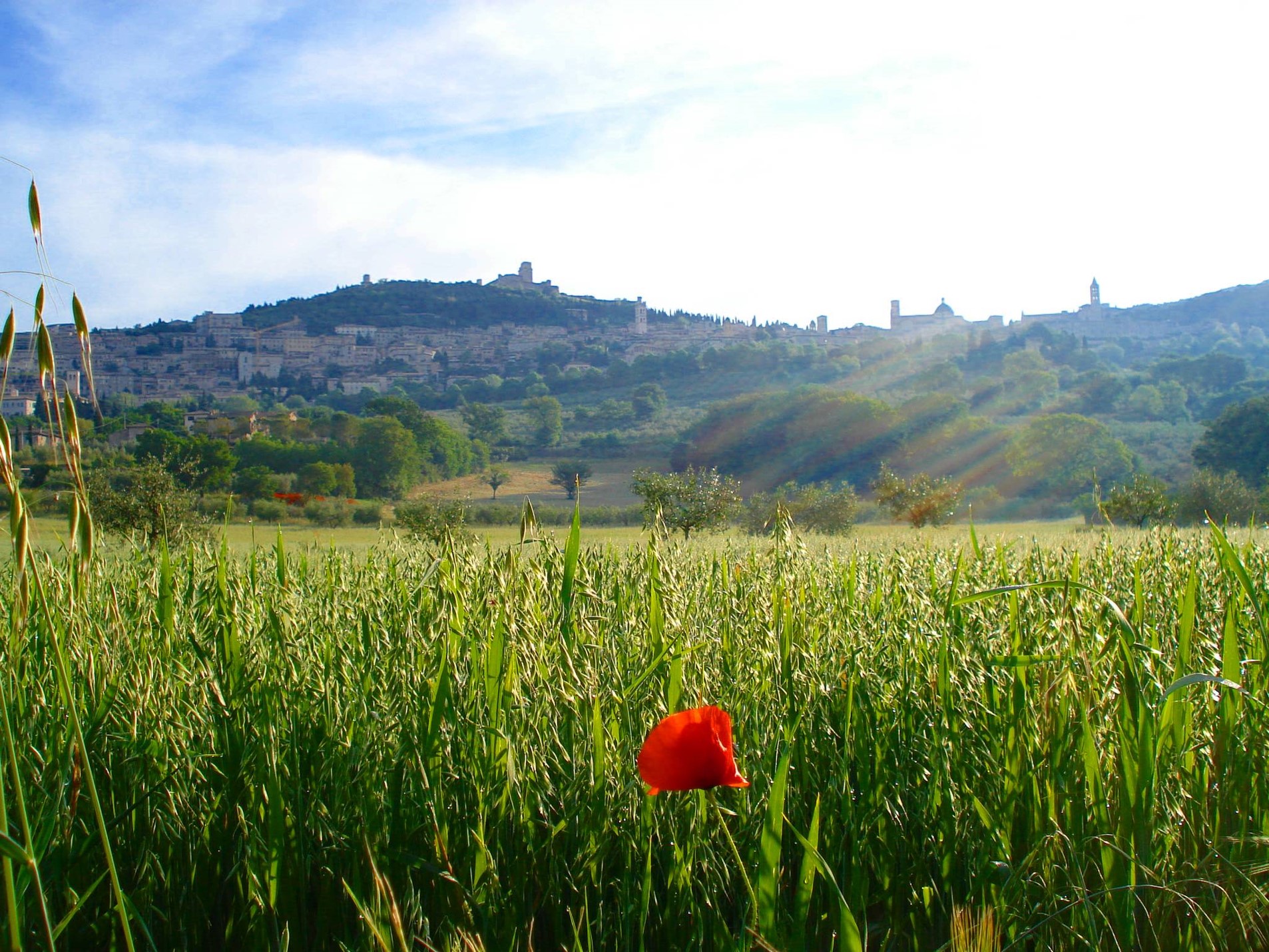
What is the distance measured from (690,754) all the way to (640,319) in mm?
118865

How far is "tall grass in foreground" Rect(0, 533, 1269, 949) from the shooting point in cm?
133

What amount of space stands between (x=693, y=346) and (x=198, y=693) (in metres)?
112

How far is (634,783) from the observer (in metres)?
1.51

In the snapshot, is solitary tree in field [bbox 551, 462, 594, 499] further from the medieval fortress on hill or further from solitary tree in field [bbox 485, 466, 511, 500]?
the medieval fortress on hill

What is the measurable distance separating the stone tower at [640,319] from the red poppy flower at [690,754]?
115447 mm

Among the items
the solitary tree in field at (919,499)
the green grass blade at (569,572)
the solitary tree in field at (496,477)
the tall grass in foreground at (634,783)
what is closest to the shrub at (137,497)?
the tall grass in foreground at (634,783)

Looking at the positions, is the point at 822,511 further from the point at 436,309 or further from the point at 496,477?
the point at 436,309

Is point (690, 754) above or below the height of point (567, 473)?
above

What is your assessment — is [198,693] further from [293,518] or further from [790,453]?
[790,453]

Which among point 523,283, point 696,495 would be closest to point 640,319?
point 523,283

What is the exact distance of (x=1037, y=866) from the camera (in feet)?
4.97

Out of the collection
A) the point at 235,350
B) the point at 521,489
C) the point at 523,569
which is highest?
the point at 235,350

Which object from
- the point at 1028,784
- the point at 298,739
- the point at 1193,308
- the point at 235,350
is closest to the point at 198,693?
the point at 298,739

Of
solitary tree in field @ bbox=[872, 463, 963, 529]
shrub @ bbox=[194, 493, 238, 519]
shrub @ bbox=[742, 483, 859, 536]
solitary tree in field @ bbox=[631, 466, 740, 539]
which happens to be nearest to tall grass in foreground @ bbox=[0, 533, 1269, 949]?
solitary tree in field @ bbox=[631, 466, 740, 539]
